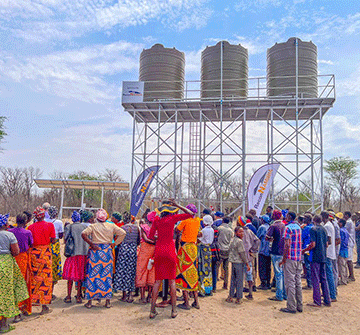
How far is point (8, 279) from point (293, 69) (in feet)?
47.5

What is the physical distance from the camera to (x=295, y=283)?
21.7 ft

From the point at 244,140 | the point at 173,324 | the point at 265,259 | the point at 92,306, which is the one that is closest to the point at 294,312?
the point at 265,259

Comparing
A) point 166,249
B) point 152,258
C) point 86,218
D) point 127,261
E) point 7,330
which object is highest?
point 86,218

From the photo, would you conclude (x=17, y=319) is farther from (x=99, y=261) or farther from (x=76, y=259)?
(x=99, y=261)

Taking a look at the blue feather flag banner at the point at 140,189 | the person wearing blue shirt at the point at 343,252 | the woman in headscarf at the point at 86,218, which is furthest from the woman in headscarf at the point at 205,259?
the blue feather flag banner at the point at 140,189

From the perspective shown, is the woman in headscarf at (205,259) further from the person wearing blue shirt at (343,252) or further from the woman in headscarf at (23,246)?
the person wearing blue shirt at (343,252)

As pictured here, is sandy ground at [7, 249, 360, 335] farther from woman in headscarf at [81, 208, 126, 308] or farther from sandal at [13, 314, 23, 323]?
woman in headscarf at [81, 208, 126, 308]

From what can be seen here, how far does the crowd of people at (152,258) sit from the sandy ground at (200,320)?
0.19m

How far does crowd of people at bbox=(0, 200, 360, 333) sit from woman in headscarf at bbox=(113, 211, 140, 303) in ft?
0.06

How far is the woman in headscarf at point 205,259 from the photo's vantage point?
24.3ft

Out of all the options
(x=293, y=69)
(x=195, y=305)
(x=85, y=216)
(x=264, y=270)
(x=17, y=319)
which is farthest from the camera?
(x=293, y=69)

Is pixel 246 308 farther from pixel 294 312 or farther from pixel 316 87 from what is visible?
pixel 316 87

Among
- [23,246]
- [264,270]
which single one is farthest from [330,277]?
[23,246]

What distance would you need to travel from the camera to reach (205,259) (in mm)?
7418
